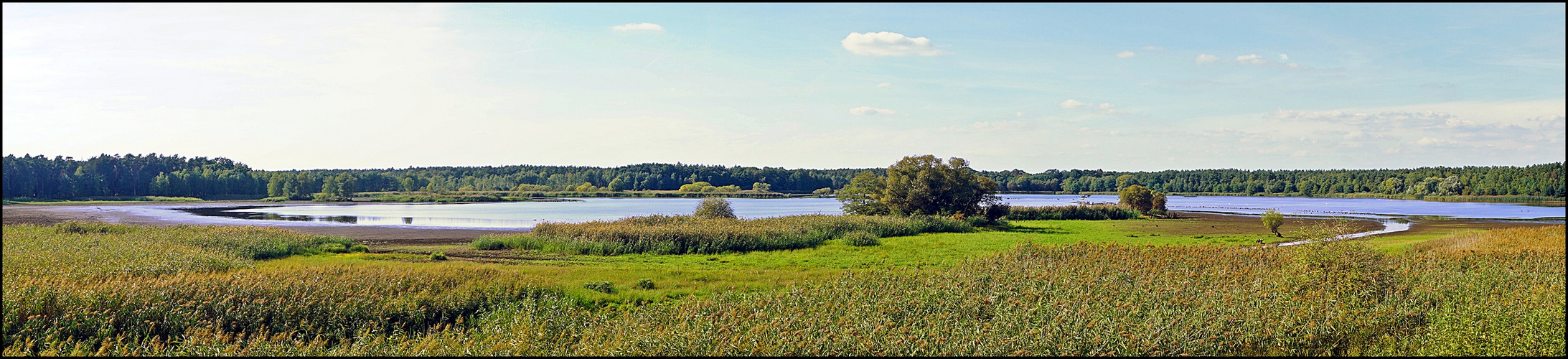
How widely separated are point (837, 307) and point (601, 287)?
8.18 metres

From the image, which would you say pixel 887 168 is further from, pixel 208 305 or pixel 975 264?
pixel 208 305

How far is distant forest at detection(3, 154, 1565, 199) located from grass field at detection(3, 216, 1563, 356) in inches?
3599

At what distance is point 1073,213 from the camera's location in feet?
190

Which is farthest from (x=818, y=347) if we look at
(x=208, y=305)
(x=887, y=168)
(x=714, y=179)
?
(x=714, y=179)

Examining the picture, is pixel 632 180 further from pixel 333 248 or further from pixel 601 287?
pixel 601 287

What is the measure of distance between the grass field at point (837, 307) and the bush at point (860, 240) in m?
12.6

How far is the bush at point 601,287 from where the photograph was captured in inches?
708

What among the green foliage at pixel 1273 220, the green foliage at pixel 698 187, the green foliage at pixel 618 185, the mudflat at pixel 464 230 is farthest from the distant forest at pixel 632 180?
the green foliage at pixel 1273 220

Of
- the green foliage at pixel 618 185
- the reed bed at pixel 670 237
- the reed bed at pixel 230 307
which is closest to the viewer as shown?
the reed bed at pixel 230 307

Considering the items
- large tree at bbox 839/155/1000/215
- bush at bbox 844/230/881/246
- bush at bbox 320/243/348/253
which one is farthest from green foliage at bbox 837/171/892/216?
bush at bbox 320/243/348/253

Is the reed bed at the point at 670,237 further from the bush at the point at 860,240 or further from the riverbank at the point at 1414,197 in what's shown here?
the riverbank at the point at 1414,197

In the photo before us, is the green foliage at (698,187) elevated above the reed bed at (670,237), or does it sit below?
above

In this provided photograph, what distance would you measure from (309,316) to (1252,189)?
599 feet

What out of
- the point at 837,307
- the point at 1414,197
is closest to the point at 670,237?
the point at 837,307
